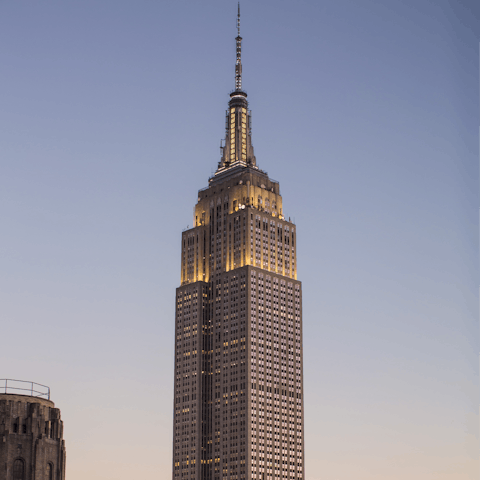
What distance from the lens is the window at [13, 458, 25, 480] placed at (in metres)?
98.1

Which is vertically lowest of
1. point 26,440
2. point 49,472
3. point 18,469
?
point 49,472

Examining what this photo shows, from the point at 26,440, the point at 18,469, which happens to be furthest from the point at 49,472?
the point at 26,440

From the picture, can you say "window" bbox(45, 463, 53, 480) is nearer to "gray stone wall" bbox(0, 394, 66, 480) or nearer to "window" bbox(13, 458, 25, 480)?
"gray stone wall" bbox(0, 394, 66, 480)

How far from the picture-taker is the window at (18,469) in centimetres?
9812

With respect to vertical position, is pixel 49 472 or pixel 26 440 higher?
pixel 26 440

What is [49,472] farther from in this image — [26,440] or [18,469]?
[26,440]

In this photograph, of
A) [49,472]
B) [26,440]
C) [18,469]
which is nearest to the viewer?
[18,469]

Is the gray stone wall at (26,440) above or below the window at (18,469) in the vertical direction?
above

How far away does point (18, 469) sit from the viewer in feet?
323

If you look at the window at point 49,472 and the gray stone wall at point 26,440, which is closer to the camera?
the gray stone wall at point 26,440

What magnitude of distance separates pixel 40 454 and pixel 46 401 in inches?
244

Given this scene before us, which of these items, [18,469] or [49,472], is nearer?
[18,469]

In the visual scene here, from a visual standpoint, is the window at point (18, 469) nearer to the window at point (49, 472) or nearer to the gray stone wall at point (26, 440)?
the gray stone wall at point (26, 440)

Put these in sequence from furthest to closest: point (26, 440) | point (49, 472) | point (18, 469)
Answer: point (49, 472)
point (26, 440)
point (18, 469)
